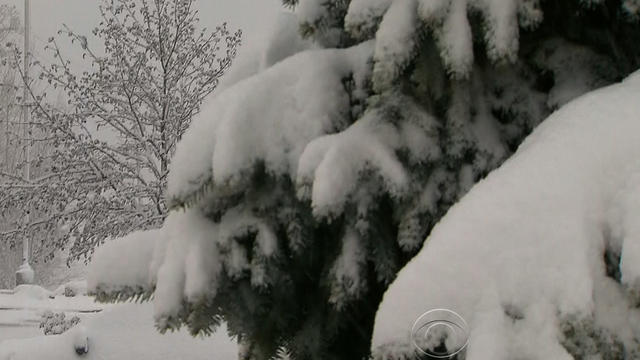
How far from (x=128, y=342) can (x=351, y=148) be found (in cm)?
460

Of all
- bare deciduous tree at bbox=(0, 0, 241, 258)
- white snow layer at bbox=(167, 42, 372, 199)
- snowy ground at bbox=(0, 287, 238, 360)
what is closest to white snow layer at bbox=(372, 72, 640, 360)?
white snow layer at bbox=(167, 42, 372, 199)

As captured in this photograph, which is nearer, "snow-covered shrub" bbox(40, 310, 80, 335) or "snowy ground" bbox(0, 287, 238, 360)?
"snowy ground" bbox(0, 287, 238, 360)

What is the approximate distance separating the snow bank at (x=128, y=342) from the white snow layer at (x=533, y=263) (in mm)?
4684

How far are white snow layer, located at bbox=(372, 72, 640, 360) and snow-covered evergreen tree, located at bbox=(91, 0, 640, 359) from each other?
1.77 ft

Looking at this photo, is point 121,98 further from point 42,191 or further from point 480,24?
point 480,24

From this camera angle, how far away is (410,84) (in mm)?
2303

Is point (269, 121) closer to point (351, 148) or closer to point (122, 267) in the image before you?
point (351, 148)

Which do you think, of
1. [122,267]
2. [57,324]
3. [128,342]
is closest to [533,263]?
[122,267]

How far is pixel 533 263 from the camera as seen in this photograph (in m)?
1.49

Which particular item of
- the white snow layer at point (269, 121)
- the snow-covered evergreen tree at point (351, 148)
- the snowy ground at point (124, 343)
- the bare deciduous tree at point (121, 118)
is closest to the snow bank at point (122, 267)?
the snow-covered evergreen tree at point (351, 148)

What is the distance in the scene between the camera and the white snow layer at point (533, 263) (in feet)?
4.75

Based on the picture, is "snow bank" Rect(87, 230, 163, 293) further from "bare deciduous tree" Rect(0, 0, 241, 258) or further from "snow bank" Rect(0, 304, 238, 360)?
"bare deciduous tree" Rect(0, 0, 241, 258)

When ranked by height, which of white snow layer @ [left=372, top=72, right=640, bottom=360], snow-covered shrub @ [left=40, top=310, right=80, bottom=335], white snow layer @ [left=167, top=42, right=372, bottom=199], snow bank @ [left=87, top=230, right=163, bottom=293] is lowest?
snow-covered shrub @ [left=40, top=310, right=80, bottom=335]

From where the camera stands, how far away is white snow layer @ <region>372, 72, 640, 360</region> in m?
1.45
